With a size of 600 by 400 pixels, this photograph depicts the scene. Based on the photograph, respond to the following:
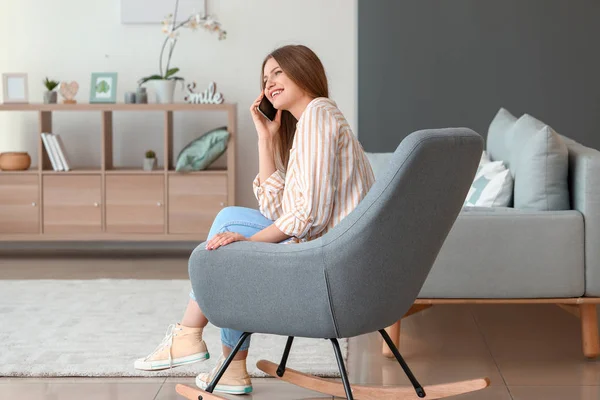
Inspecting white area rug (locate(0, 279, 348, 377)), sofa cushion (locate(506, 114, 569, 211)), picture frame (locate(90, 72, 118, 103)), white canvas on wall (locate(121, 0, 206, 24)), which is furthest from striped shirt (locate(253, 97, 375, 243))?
white canvas on wall (locate(121, 0, 206, 24))

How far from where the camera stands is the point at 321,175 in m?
2.28

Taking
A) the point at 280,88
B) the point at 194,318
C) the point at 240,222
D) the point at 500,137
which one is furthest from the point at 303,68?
the point at 500,137

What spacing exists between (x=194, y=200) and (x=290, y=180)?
124 inches

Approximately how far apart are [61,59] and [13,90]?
418 millimetres

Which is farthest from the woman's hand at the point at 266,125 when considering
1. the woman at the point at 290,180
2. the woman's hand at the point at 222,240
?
the woman's hand at the point at 222,240

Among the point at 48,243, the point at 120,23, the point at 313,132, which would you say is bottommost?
the point at 48,243

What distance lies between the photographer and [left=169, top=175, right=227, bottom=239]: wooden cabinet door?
5.47 metres

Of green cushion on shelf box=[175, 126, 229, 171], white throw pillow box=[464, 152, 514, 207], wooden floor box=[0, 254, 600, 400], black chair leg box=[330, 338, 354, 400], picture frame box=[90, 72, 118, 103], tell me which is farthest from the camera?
picture frame box=[90, 72, 118, 103]

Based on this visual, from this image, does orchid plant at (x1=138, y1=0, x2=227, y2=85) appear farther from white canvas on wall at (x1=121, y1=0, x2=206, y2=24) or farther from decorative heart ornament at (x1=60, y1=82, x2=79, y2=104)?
decorative heart ornament at (x1=60, y1=82, x2=79, y2=104)

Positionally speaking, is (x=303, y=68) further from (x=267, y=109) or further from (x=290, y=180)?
(x=290, y=180)

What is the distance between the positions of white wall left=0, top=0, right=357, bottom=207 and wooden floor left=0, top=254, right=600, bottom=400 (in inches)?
90.4

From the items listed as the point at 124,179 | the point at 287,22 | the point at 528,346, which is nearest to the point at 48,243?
the point at 124,179

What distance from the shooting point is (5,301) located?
13.8ft

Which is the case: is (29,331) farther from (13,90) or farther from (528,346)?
(13,90)
